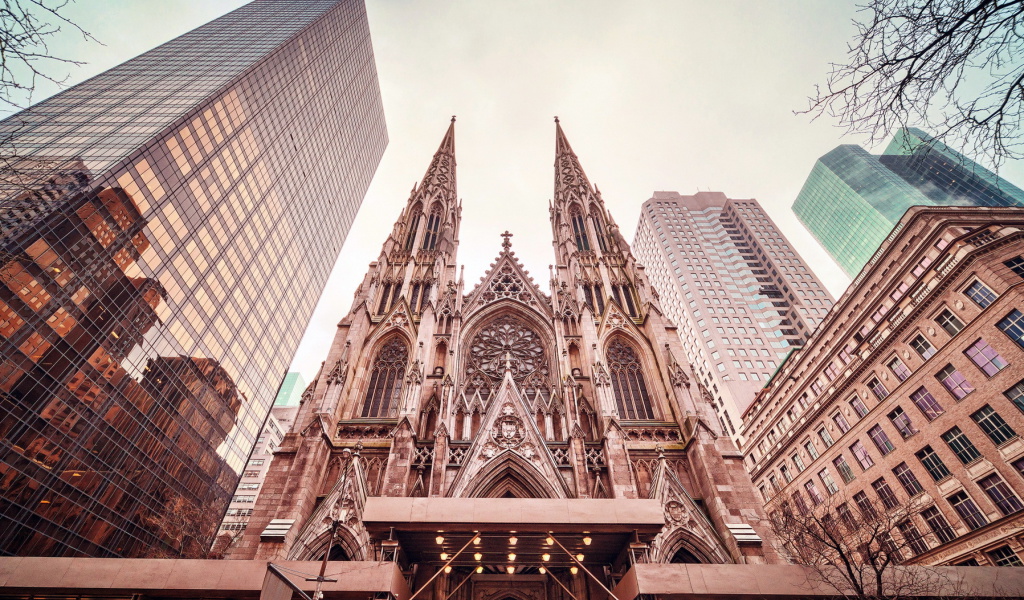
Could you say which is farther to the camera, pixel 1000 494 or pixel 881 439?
pixel 881 439

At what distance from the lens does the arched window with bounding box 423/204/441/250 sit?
34.0m

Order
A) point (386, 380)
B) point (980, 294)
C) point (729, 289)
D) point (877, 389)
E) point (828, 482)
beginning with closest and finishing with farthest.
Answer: point (980, 294), point (386, 380), point (877, 389), point (828, 482), point (729, 289)

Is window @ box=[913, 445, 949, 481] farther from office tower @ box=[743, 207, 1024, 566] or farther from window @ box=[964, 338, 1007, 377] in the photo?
window @ box=[964, 338, 1007, 377]

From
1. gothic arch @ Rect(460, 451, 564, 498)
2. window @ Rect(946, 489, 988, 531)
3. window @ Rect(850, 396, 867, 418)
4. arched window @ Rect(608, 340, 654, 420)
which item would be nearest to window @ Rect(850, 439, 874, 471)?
window @ Rect(850, 396, 867, 418)

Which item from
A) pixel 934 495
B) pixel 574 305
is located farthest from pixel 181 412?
pixel 934 495

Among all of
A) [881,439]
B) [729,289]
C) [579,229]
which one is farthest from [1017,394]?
[729,289]

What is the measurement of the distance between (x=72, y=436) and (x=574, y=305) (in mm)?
28844

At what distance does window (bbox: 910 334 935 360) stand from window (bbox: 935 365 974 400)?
1187 mm

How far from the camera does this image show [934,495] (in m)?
22.6

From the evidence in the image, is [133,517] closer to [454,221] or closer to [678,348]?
[454,221]

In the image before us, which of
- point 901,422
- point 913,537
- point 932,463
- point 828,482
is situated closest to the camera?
point 932,463

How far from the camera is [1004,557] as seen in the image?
1916 cm

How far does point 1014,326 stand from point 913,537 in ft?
41.0

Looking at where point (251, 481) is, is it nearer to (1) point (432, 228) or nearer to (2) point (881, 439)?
(1) point (432, 228)
